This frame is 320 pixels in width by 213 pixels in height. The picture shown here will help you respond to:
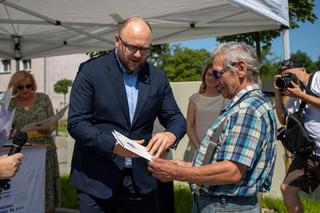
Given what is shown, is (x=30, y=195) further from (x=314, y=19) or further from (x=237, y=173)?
(x=314, y=19)

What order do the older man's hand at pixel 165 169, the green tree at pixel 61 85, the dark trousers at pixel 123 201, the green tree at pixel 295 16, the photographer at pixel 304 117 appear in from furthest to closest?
the green tree at pixel 61 85 < the green tree at pixel 295 16 < the photographer at pixel 304 117 < the dark trousers at pixel 123 201 < the older man's hand at pixel 165 169

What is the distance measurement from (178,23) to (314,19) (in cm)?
506

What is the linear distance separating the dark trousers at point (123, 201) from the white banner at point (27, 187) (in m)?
1.43

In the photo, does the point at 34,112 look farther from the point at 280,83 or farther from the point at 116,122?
the point at 280,83

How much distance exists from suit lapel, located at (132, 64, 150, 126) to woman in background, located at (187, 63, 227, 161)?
194 cm

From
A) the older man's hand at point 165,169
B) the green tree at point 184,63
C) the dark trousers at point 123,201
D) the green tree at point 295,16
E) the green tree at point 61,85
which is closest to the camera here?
the older man's hand at point 165,169

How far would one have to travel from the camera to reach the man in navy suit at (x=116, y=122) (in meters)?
2.30

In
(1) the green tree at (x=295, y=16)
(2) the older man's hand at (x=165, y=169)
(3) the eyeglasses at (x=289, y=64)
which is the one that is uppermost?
(1) the green tree at (x=295, y=16)

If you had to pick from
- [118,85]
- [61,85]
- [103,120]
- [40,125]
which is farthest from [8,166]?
[61,85]

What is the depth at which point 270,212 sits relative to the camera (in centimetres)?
544

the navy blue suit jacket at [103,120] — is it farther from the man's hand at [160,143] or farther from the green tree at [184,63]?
the green tree at [184,63]

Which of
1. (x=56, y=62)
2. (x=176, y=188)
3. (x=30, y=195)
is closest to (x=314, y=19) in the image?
(x=176, y=188)

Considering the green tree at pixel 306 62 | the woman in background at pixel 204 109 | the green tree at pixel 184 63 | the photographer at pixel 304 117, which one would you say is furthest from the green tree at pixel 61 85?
the photographer at pixel 304 117

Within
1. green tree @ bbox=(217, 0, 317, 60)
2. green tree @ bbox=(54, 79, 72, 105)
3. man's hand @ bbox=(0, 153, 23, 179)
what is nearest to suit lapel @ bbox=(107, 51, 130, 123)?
man's hand @ bbox=(0, 153, 23, 179)
